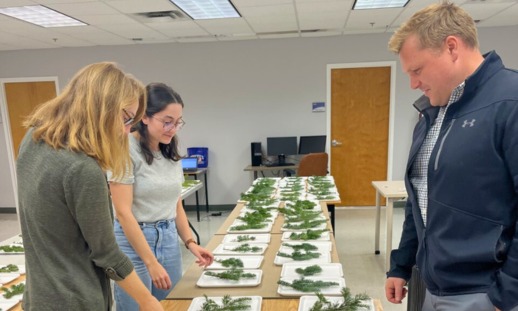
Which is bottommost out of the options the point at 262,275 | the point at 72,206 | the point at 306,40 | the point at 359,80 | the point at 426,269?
the point at 262,275

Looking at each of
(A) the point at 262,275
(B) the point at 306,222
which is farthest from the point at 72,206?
(B) the point at 306,222

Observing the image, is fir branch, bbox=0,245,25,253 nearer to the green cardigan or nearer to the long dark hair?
the long dark hair

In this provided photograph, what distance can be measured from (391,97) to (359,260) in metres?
2.70

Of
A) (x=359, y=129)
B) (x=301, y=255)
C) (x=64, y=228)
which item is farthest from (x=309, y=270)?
(x=359, y=129)

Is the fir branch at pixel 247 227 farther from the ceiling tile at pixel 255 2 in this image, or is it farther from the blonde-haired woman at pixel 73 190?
the ceiling tile at pixel 255 2

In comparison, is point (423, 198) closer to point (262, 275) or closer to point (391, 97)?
point (262, 275)

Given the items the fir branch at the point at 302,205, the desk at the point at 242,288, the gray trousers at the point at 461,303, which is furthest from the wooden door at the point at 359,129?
the gray trousers at the point at 461,303

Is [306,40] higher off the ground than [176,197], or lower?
higher

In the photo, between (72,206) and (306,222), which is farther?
(306,222)

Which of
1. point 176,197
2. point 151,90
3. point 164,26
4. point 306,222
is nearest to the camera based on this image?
point 151,90

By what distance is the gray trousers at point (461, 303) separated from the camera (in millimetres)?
937

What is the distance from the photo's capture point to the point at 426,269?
42.7 inches

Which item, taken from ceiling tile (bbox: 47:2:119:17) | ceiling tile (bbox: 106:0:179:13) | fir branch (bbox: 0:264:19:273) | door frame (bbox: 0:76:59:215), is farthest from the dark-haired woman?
door frame (bbox: 0:76:59:215)

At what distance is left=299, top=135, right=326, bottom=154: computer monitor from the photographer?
5.23 metres
